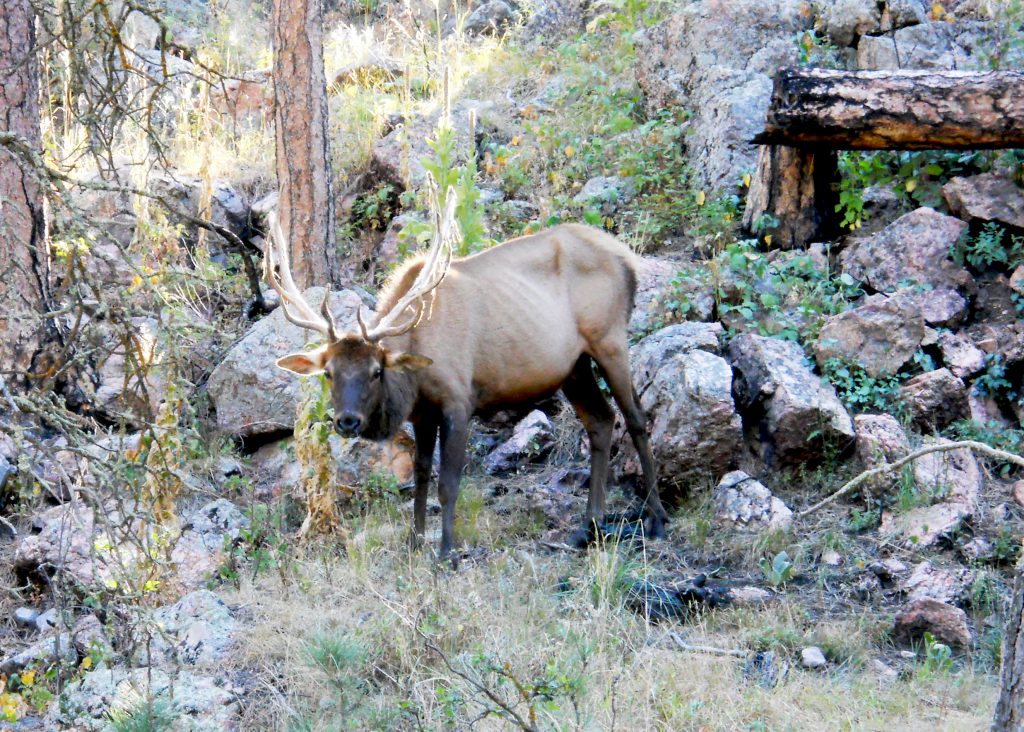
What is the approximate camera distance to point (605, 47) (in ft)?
45.8

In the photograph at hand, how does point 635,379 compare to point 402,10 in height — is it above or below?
below

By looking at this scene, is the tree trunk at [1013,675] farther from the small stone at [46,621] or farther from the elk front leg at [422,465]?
the small stone at [46,621]

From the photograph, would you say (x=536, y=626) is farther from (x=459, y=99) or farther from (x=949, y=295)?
(x=459, y=99)

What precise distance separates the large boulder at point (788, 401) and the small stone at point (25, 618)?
4971mm

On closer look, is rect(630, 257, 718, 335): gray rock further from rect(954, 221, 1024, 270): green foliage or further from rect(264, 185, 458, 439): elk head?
rect(264, 185, 458, 439): elk head

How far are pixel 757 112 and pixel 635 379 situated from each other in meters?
3.54

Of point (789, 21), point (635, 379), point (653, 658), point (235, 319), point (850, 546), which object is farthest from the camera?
point (789, 21)

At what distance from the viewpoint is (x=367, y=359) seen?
700cm

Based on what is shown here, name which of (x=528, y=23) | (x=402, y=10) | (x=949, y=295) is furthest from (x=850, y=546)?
(x=402, y=10)

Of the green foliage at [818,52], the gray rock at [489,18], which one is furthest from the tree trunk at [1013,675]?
the gray rock at [489,18]

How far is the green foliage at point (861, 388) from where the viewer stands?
27.6 ft

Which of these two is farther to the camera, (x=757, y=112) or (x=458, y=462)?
(x=757, y=112)

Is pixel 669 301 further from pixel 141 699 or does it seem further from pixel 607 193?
pixel 141 699

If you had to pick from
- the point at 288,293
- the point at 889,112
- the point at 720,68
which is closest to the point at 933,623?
the point at 288,293
